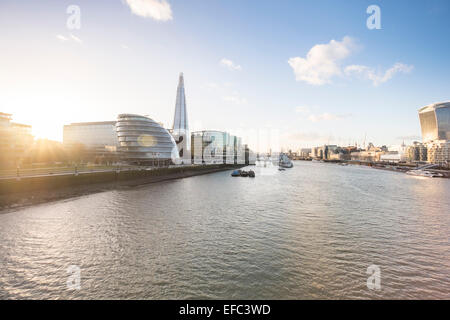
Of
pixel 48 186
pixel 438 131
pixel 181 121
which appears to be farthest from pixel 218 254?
pixel 438 131

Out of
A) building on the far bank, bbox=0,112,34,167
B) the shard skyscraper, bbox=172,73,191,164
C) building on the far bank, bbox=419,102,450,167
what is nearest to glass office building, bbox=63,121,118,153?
building on the far bank, bbox=0,112,34,167

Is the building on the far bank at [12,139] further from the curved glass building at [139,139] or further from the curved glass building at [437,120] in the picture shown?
the curved glass building at [437,120]

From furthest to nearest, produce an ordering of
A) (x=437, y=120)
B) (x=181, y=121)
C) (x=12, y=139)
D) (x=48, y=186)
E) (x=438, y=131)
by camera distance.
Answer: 1. (x=437, y=120)
2. (x=438, y=131)
3. (x=181, y=121)
4. (x=12, y=139)
5. (x=48, y=186)

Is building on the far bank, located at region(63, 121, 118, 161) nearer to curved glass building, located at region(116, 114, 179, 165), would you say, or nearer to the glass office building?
the glass office building

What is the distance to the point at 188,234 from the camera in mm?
15867

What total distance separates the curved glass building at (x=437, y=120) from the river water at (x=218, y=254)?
→ 217535 millimetres

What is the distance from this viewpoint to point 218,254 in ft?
41.4

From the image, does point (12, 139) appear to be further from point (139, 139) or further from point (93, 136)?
point (93, 136)

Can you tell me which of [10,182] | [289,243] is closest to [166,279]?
[289,243]

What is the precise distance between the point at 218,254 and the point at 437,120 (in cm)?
24331
